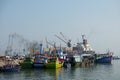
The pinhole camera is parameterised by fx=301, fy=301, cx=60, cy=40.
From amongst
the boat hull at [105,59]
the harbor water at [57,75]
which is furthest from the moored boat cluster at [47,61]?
the harbor water at [57,75]

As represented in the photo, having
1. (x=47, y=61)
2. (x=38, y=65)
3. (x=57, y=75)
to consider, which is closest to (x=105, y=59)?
(x=47, y=61)

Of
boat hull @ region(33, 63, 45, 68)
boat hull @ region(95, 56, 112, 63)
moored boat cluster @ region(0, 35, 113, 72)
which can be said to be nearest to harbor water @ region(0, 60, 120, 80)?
moored boat cluster @ region(0, 35, 113, 72)

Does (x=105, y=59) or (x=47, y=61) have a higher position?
(x=105, y=59)

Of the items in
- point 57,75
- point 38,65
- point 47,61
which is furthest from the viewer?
point 47,61

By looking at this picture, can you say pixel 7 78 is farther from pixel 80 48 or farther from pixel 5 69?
pixel 80 48

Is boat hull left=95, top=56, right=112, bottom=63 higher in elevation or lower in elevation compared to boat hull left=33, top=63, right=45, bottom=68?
higher

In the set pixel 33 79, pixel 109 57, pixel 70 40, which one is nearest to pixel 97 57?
pixel 109 57

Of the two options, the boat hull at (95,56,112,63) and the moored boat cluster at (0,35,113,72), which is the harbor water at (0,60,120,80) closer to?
the moored boat cluster at (0,35,113,72)

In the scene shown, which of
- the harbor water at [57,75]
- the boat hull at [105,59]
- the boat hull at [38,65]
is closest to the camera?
the harbor water at [57,75]

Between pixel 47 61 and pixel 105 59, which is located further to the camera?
pixel 105 59

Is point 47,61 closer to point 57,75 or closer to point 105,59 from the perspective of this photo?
point 57,75

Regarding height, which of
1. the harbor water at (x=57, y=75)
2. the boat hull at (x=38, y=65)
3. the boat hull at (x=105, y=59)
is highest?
the boat hull at (x=105, y=59)

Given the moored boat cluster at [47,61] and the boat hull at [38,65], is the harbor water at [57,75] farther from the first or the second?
the boat hull at [38,65]

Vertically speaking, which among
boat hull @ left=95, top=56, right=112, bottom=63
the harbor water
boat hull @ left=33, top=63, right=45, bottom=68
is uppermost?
boat hull @ left=95, top=56, right=112, bottom=63
